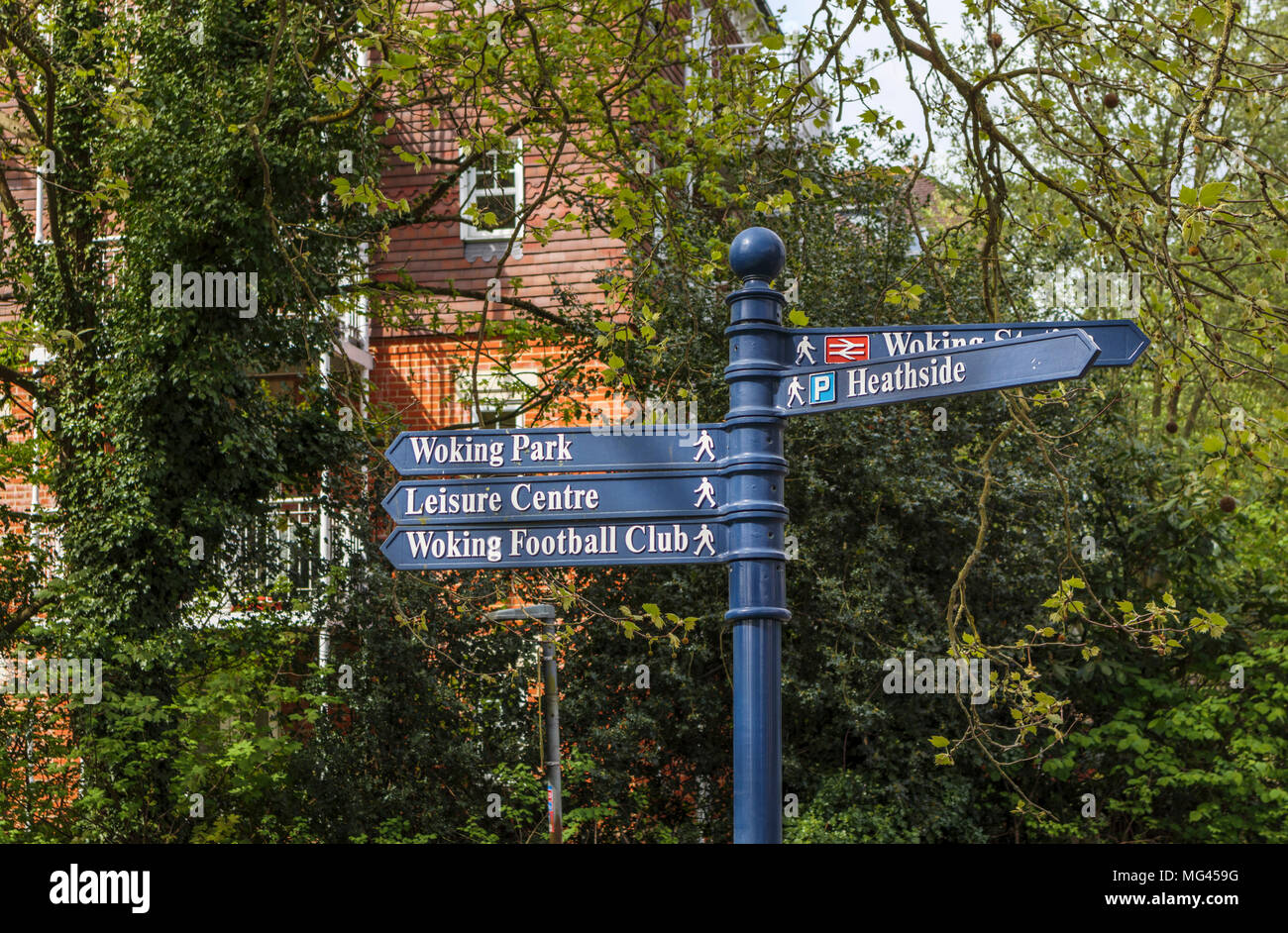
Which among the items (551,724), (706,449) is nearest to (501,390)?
(551,724)

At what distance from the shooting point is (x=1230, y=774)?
37.4 feet

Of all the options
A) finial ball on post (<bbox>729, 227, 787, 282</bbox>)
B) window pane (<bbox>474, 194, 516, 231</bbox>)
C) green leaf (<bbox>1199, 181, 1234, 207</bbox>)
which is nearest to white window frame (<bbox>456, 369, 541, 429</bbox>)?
window pane (<bbox>474, 194, 516, 231</bbox>)

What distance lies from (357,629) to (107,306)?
3824mm

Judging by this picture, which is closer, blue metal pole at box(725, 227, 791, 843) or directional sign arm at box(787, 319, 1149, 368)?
blue metal pole at box(725, 227, 791, 843)

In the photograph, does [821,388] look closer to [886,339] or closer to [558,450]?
[886,339]

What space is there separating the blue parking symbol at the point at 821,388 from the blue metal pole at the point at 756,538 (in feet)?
0.37

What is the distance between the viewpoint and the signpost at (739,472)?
3734 millimetres

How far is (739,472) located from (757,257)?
0.72 metres

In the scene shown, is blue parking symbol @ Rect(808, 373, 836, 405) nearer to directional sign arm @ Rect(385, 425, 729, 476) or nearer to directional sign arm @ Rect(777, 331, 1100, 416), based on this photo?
directional sign arm @ Rect(777, 331, 1100, 416)

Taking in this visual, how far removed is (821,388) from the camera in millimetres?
3953

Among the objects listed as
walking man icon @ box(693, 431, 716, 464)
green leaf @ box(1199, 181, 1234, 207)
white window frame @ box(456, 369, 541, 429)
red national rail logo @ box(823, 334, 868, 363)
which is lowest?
walking man icon @ box(693, 431, 716, 464)

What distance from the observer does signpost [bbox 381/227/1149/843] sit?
373 centimetres

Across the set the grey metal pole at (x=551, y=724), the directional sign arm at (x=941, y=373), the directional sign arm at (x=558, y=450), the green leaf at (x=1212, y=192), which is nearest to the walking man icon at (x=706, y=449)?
the directional sign arm at (x=558, y=450)

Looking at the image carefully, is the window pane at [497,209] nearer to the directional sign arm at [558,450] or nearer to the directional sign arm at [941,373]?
the directional sign arm at [558,450]
